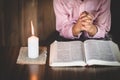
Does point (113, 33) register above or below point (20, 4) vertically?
below

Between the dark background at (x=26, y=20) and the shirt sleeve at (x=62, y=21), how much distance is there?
3cm

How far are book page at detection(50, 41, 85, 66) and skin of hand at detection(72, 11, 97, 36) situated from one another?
3.3 inches

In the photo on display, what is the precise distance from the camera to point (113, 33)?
1770 millimetres

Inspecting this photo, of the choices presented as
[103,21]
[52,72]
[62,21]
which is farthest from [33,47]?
[103,21]

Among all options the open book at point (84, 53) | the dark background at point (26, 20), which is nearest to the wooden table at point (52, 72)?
the open book at point (84, 53)

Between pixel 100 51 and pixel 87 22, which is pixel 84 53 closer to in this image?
pixel 100 51

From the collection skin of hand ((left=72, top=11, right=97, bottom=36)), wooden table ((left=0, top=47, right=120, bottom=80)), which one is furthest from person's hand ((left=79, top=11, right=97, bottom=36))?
wooden table ((left=0, top=47, right=120, bottom=80))

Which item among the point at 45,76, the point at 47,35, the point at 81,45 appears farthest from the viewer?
the point at 47,35

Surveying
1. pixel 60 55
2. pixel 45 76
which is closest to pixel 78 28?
pixel 60 55

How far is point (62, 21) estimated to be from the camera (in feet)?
5.74

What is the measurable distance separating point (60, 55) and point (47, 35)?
0.76 ft

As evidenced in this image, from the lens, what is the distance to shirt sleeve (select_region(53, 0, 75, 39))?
1.74m

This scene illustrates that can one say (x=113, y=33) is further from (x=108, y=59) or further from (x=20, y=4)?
(x=20, y=4)

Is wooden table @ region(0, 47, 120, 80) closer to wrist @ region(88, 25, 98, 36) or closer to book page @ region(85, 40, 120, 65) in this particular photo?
book page @ region(85, 40, 120, 65)
